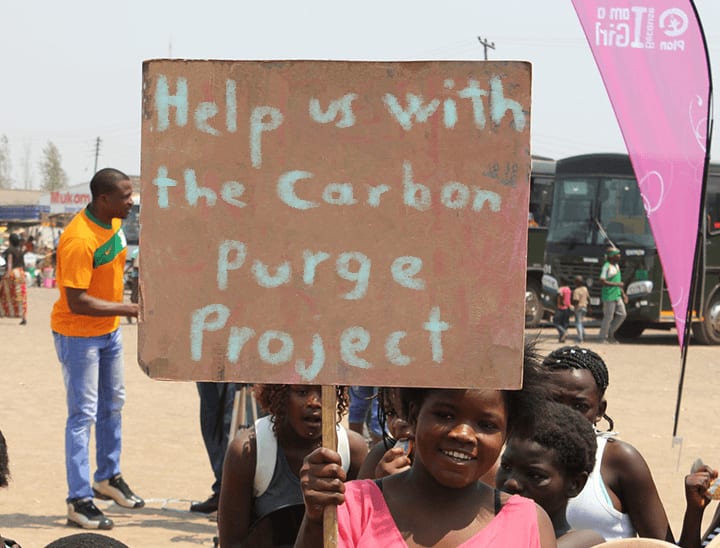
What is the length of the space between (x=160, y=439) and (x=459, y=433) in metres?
7.39

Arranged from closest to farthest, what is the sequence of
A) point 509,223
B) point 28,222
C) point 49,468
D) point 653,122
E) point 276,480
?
point 509,223 < point 276,480 < point 653,122 < point 49,468 < point 28,222

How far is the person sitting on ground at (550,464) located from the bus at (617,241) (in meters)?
18.2

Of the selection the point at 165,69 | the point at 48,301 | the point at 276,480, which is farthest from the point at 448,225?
the point at 48,301

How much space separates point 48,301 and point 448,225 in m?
30.1

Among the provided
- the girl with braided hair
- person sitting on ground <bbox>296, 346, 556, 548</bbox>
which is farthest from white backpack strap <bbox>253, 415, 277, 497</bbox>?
person sitting on ground <bbox>296, 346, 556, 548</bbox>

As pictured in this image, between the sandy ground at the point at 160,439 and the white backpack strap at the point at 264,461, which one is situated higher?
the white backpack strap at the point at 264,461

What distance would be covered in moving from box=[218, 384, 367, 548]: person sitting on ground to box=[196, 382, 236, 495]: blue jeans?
2.74 m

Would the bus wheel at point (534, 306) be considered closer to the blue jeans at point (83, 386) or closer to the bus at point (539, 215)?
the bus at point (539, 215)

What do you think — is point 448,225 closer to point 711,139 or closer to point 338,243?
point 338,243

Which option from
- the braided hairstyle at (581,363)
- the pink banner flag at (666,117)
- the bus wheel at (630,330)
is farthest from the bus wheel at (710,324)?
the braided hairstyle at (581,363)

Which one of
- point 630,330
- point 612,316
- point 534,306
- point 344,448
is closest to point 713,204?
point 630,330

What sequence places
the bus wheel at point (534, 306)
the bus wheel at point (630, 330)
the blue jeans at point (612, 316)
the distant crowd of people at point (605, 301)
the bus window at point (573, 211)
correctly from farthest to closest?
the bus wheel at point (534, 306)
the bus wheel at point (630, 330)
the bus window at point (573, 211)
the blue jeans at point (612, 316)
the distant crowd of people at point (605, 301)

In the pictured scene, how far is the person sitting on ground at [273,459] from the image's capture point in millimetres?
3561

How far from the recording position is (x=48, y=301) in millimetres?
31406
